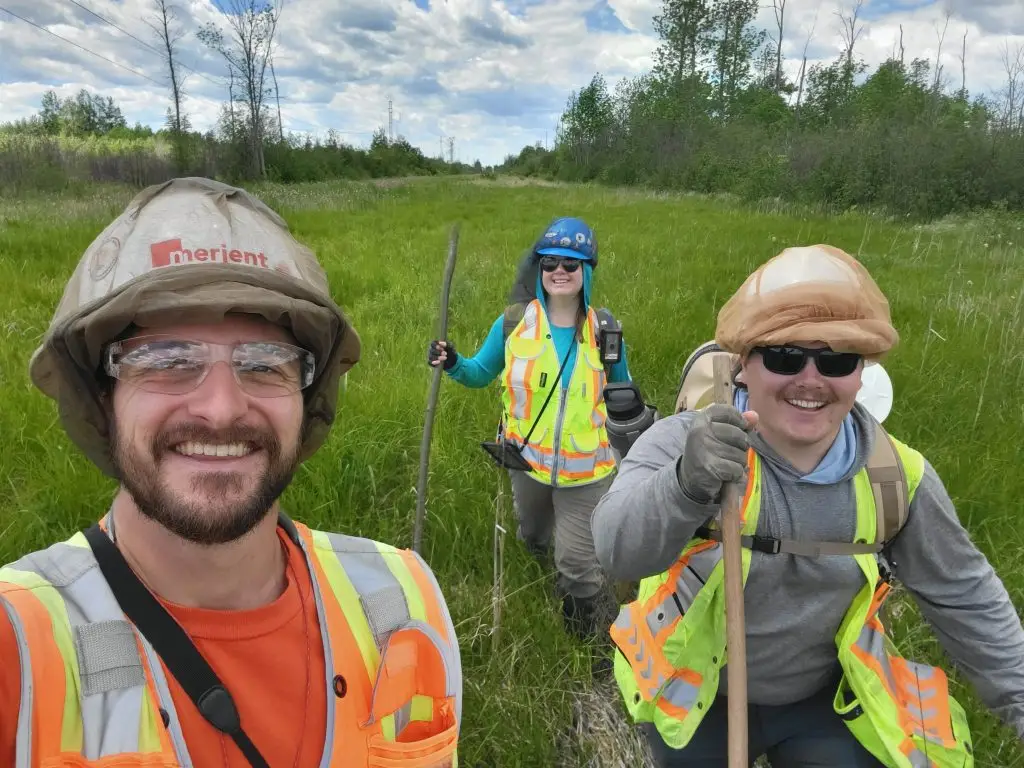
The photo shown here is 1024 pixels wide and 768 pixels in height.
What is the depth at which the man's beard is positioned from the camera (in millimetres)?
968

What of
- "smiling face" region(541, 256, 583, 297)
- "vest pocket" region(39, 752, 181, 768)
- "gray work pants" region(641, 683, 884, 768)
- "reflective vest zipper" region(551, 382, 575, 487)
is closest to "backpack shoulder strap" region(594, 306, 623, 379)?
"smiling face" region(541, 256, 583, 297)

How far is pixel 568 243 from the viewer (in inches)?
115

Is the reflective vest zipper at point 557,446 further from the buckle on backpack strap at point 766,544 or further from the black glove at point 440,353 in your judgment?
the buckle on backpack strap at point 766,544

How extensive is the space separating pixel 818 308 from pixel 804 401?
0.23 m

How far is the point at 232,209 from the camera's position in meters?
1.14

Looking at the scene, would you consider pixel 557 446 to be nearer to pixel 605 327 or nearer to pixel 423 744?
pixel 605 327

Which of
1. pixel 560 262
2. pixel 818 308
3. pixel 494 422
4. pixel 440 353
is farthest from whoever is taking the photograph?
pixel 494 422

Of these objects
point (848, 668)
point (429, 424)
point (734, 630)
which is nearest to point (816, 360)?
point (734, 630)

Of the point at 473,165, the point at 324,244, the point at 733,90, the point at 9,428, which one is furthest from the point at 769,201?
the point at 473,165

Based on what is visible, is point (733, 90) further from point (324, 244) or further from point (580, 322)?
point (580, 322)

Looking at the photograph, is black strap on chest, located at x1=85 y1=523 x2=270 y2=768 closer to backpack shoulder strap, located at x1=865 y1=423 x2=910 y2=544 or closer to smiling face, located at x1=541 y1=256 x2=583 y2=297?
backpack shoulder strap, located at x1=865 y1=423 x2=910 y2=544

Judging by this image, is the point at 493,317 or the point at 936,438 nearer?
the point at 936,438

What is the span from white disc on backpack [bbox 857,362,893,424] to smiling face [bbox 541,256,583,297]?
135cm

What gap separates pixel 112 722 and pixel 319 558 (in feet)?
1.36
